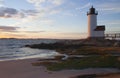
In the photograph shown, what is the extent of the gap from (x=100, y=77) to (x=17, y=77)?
5.36m

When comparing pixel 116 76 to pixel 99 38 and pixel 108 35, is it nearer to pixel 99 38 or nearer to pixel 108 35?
pixel 99 38

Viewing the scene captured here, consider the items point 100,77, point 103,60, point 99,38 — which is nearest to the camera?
point 100,77

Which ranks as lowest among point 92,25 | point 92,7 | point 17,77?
Result: point 17,77

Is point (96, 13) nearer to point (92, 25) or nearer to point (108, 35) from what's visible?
point (92, 25)

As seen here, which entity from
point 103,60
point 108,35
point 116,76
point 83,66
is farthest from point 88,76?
point 108,35

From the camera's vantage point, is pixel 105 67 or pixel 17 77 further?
pixel 105 67

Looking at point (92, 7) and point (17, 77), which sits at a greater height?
point (92, 7)

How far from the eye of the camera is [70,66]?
1870cm

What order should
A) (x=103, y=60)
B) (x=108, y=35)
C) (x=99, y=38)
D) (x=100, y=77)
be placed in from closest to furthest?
1. (x=100, y=77)
2. (x=103, y=60)
3. (x=99, y=38)
4. (x=108, y=35)

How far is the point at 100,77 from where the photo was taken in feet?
47.5

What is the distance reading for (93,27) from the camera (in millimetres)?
50844

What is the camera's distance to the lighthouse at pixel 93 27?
50.4m

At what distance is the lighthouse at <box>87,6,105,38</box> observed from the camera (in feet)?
165

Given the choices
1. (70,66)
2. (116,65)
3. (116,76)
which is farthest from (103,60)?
(116,76)
